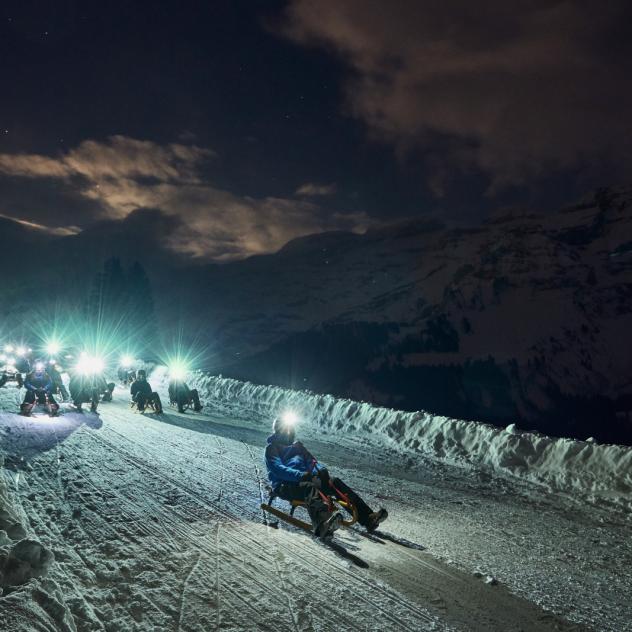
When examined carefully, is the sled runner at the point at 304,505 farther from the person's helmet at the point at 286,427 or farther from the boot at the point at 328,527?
the person's helmet at the point at 286,427

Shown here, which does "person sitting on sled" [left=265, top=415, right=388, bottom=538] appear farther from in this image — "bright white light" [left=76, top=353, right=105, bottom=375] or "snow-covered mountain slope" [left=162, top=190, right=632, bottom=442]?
"snow-covered mountain slope" [left=162, top=190, right=632, bottom=442]

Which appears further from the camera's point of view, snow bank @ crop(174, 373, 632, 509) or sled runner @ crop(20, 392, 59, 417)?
sled runner @ crop(20, 392, 59, 417)

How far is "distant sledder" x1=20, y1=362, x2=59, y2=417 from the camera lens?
46.3 feet

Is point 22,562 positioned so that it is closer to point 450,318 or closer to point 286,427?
point 286,427

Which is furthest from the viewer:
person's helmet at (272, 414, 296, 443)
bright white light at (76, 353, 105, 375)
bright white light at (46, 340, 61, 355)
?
bright white light at (46, 340, 61, 355)

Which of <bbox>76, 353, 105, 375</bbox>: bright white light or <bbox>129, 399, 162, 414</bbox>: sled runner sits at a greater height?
<bbox>76, 353, 105, 375</bbox>: bright white light

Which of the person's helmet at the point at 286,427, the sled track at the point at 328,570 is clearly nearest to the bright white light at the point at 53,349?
the sled track at the point at 328,570

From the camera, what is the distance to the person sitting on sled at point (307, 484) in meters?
6.00

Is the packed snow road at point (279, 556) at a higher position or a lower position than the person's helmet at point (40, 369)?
lower

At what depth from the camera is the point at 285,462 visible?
7422 millimetres

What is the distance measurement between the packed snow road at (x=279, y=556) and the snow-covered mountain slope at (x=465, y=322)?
42.3 m

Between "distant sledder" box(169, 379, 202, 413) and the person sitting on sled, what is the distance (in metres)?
11.5

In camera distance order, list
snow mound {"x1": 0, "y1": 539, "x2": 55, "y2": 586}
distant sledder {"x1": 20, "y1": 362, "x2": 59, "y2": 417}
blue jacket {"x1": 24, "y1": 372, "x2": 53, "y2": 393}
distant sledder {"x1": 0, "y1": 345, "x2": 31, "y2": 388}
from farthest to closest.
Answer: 1. distant sledder {"x1": 0, "y1": 345, "x2": 31, "y2": 388}
2. blue jacket {"x1": 24, "y1": 372, "x2": 53, "y2": 393}
3. distant sledder {"x1": 20, "y1": 362, "x2": 59, "y2": 417}
4. snow mound {"x1": 0, "y1": 539, "x2": 55, "y2": 586}

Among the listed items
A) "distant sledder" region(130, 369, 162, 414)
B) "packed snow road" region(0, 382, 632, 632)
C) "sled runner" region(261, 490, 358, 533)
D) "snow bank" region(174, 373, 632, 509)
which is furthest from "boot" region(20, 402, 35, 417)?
"sled runner" region(261, 490, 358, 533)
